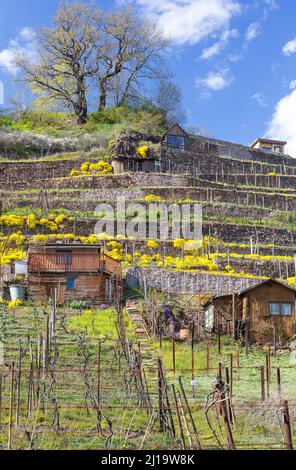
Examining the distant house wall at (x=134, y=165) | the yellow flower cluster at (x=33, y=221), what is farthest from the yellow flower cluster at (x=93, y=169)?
the yellow flower cluster at (x=33, y=221)

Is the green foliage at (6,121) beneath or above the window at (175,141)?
above

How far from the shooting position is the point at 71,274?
3597cm

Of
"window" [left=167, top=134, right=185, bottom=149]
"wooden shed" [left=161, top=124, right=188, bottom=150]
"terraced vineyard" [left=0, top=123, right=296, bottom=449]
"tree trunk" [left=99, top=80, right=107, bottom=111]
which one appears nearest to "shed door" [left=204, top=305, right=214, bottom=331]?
"terraced vineyard" [left=0, top=123, right=296, bottom=449]

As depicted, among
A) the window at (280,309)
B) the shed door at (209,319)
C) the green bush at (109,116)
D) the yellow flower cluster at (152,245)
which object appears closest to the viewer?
the shed door at (209,319)

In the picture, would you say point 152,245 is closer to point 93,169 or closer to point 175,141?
point 93,169

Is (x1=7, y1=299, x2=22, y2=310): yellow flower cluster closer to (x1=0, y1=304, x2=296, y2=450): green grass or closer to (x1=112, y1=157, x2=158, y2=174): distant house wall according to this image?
(x1=0, y1=304, x2=296, y2=450): green grass

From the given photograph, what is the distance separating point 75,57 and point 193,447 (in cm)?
6038

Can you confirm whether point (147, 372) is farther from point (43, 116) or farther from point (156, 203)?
point (43, 116)

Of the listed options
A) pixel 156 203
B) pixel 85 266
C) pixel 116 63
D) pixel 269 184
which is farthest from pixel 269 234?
pixel 116 63

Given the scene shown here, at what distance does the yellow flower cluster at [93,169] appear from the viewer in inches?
2215

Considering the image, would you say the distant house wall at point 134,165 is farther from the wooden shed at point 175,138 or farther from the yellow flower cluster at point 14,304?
the yellow flower cluster at point 14,304

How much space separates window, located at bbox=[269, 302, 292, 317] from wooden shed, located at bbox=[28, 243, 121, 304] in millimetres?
8659

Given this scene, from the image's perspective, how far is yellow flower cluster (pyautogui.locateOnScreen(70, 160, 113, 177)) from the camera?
2215 inches

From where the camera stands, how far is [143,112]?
67.2 m
